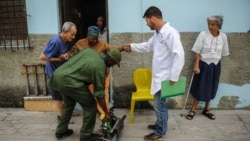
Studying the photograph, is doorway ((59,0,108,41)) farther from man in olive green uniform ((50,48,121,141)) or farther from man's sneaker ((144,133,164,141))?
man's sneaker ((144,133,164,141))

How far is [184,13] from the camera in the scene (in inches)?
193

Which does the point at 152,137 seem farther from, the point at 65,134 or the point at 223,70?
the point at 223,70

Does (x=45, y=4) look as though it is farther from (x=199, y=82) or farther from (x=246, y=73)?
(x=246, y=73)

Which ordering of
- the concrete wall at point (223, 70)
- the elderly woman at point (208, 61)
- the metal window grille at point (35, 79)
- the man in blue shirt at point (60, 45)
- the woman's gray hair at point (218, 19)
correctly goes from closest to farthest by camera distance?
the man in blue shirt at point (60, 45)
the woman's gray hair at point (218, 19)
the elderly woman at point (208, 61)
the concrete wall at point (223, 70)
the metal window grille at point (35, 79)

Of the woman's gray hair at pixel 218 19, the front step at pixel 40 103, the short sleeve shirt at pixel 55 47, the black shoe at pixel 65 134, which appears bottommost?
the black shoe at pixel 65 134

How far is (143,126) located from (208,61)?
4.89 ft

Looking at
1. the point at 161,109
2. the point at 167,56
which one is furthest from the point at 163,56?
the point at 161,109

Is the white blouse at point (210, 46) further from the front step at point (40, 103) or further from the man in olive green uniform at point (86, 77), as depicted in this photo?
the front step at point (40, 103)

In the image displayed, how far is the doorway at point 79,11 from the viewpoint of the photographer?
512 cm

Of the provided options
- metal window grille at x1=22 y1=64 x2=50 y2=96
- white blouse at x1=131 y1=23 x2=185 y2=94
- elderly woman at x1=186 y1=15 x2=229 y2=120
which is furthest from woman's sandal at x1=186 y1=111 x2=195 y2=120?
metal window grille at x1=22 y1=64 x2=50 y2=96

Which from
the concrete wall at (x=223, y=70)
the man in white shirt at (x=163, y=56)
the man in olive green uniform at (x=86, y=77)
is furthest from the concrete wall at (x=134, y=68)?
the man in olive green uniform at (x=86, y=77)

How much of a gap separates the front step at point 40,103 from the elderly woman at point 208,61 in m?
2.44

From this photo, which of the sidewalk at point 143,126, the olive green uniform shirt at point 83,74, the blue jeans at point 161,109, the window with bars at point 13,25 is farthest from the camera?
the window with bars at point 13,25

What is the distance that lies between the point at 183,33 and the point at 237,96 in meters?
1.51
